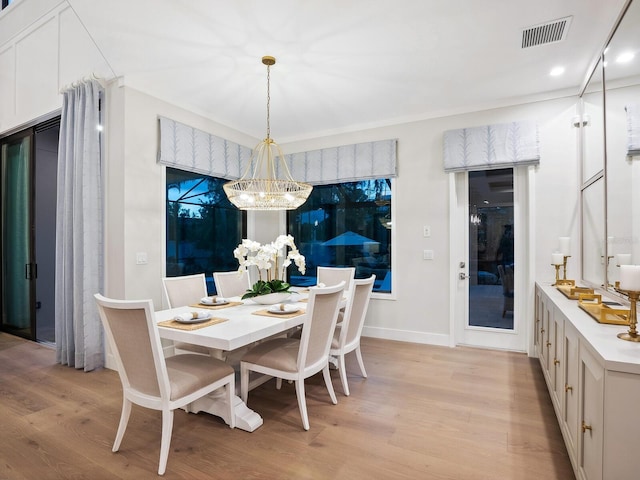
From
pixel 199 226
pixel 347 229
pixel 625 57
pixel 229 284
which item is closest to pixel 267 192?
pixel 229 284

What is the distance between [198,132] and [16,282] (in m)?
3.10

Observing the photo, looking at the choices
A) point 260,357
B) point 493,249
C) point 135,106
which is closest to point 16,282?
point 135,106

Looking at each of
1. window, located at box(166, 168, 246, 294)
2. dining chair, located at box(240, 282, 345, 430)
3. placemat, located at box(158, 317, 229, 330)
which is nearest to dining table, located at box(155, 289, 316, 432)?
placemat, located at box(158, 317, 229, 330)

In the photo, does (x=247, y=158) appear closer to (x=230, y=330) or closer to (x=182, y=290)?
(x=182, y=290)

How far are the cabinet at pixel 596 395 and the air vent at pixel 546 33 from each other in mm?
Result: 1960

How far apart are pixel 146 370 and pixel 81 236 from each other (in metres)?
2.14

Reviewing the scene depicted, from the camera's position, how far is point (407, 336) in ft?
14.3

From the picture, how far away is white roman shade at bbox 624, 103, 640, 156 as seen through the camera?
83.1 inches

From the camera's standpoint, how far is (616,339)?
1.58 m

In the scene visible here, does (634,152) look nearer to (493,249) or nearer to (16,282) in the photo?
(493,249)

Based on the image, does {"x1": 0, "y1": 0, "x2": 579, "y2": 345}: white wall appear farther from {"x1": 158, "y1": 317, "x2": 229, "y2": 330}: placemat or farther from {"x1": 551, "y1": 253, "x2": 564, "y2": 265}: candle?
{"x1": 158, "y1": 317, "x2": 229, "y2": 330}: placemat

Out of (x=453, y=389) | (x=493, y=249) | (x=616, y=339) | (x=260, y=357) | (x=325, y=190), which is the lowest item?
(x=453, y=389)

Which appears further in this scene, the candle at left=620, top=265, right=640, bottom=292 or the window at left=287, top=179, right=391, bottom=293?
the window at left=287, top=179, right=391, bottom=293

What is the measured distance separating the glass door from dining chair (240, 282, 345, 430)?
335 centimetres
